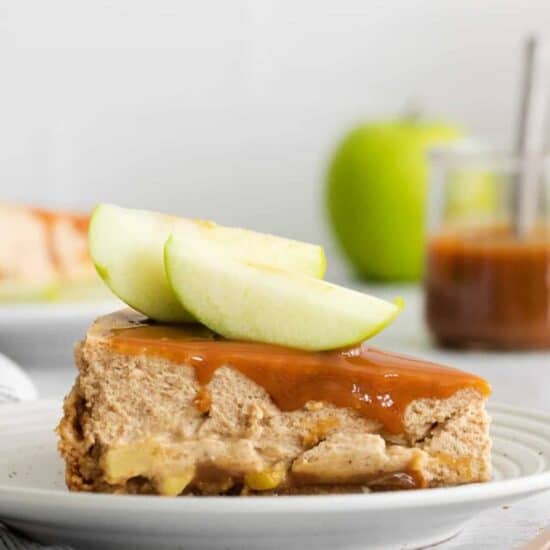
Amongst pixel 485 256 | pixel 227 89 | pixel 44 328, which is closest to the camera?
pixel 44 328

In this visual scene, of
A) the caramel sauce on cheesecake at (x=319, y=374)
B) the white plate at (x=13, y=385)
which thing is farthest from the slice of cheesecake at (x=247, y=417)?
the white plate at (x=13, y=385)

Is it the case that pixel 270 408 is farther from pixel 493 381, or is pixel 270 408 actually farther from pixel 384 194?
pixel 384 194

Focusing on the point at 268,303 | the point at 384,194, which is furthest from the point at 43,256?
the point at 268,303

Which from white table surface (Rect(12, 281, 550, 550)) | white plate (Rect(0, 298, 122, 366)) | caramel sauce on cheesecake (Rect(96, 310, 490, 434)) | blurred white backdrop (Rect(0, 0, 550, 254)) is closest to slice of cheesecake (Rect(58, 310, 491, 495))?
caramel sauce on cheesecake (Rect(96, 310, 490, 434))

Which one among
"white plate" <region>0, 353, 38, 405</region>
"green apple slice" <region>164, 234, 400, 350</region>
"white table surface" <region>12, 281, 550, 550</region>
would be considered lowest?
"white table surface" <region>12, 281, 550, 550</region>

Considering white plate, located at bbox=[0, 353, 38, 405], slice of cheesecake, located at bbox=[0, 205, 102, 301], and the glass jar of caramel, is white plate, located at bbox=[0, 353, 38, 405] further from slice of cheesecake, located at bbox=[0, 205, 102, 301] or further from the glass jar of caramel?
the glass jar of caramel

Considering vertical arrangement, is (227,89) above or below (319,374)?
above
